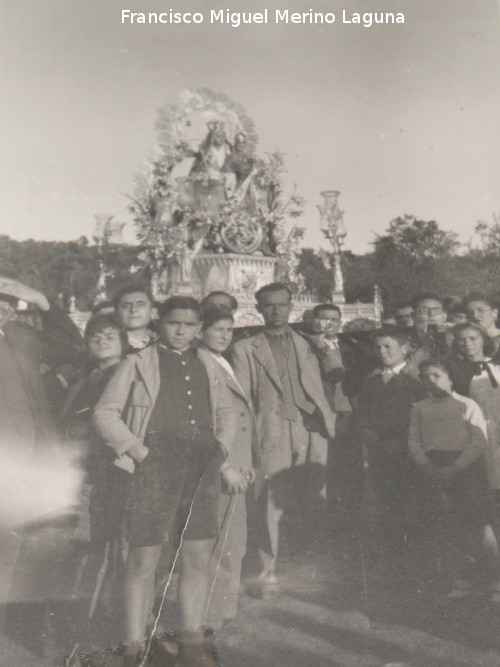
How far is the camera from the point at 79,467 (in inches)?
→ 112

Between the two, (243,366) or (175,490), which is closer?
(175,490)

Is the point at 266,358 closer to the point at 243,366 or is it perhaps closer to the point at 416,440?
the point at 243,366

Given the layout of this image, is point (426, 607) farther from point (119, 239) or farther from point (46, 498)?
point (119, 239)

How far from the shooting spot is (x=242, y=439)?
289cm

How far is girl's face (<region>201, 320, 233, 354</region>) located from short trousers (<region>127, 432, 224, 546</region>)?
0.43 meters

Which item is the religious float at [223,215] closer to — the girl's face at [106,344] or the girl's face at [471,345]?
the girl's face at [106,344]

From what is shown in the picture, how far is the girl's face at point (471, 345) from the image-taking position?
3.13 metres

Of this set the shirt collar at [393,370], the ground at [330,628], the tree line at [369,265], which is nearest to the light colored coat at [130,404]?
the tree line at [369,265]

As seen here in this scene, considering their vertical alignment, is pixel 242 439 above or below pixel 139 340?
below

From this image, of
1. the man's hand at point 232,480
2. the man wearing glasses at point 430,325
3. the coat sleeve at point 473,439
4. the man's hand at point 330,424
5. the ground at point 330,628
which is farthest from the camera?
the man wearing glasses at point 430,325

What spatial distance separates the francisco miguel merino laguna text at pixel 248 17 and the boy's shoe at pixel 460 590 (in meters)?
3.01

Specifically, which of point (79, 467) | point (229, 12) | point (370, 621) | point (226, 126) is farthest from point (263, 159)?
point (370, 621)

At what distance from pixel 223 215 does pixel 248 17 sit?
1.22m

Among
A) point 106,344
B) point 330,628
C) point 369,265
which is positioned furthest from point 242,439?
point 369,265
